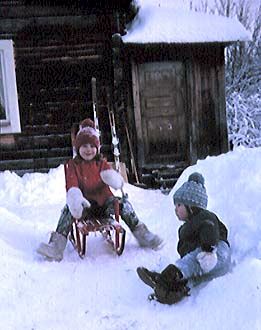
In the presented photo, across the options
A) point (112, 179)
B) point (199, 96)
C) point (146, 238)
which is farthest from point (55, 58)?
point (146, 238)

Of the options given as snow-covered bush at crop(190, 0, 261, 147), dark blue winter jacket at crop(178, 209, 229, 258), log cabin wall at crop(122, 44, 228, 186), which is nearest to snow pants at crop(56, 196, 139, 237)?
dark blue winter jacket at crop(178, 209, 229, 258)

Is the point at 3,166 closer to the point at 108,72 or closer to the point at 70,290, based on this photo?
the point at 108,72

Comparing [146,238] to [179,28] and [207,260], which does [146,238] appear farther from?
[179,28]

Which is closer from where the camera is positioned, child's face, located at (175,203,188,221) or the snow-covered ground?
the snow-covered ground

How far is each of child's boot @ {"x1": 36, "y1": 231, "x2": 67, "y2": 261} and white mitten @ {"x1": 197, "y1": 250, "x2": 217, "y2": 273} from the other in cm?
155

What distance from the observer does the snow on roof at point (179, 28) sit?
8.29 m

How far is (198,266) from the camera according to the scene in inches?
126

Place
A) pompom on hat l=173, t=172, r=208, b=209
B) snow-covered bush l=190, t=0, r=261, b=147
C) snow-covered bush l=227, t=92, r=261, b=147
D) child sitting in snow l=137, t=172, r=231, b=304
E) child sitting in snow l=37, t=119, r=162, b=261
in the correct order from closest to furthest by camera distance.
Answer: child sitting in snow l=137, t=172, r=231, b=304, pompom on hat l=173, t=172, r=208, b=209, child sitting in snow l=37, t=119, r=162, b=261, snow-covered bush l=227, t=92, r=261, b=147, snow-covered bush l=190, t=0, r=261, b=147

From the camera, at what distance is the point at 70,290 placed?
355 cm

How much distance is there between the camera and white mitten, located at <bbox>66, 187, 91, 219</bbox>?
4.26 meters

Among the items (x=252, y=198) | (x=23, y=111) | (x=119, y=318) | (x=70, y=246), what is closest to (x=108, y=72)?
(x=23, y=111)

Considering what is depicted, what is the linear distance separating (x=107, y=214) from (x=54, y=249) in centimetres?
63

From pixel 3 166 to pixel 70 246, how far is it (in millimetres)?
4080

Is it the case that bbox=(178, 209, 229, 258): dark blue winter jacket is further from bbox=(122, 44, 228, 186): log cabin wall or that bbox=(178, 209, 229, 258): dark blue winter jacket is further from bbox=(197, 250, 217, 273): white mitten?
bbox=(122, 44, 228, 186): log cabin wall
